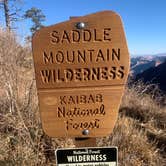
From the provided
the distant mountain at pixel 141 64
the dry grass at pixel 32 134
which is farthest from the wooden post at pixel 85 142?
the distant mountain at pixel 141 64

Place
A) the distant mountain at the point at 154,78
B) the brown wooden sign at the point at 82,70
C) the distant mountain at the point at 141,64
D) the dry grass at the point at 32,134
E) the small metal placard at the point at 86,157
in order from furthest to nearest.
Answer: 1. the distant mountain at the point at 154,78
2. the distant mountain at the point at 141,64
3. the dry grass at the point at 32,134
4. the small metal placard at the point at 86,157
5. the brown wooden sign at the point at 82,70

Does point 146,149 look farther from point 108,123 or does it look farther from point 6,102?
point 6,102

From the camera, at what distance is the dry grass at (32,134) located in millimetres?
3557

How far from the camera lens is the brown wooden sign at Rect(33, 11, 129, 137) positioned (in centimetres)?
210

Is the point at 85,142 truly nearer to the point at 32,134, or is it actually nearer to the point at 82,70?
the point at 82,70

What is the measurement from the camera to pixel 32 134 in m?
3.95

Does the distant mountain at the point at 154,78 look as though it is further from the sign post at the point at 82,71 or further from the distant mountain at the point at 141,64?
the sign post at the point at 82,71

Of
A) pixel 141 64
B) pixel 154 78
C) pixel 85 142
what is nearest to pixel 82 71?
pixel 85 142

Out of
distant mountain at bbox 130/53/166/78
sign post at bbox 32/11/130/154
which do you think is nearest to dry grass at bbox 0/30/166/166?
sign post at bbox 32/11/130/154

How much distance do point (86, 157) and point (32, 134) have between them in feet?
5.90

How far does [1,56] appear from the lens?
4.69 meters

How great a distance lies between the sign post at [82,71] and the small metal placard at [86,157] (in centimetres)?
12

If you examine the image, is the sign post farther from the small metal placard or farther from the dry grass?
the dry grass

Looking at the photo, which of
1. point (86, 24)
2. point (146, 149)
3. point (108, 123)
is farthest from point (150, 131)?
point (86, 24)
